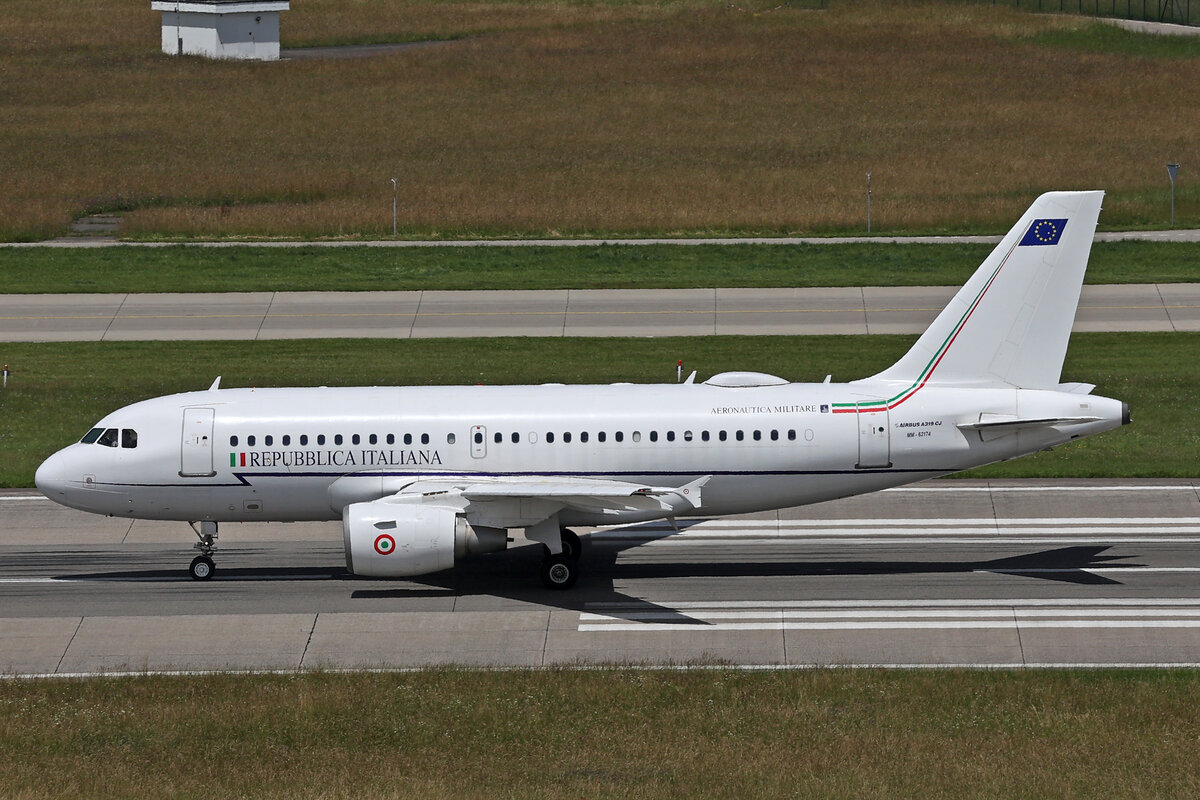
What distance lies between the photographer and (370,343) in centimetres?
5053

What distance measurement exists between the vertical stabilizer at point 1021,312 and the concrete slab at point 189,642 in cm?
1285

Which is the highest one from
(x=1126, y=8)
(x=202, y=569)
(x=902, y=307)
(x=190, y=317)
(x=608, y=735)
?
(x=1126, y=8)

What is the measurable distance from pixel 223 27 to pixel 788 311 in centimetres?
7420

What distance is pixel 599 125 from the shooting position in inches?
3654

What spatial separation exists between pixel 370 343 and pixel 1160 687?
1210 inches

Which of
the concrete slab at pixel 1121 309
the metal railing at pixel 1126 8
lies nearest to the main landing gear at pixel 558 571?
the concrete slab at pixel 1121 309

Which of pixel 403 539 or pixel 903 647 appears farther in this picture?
A: pixel 403 539

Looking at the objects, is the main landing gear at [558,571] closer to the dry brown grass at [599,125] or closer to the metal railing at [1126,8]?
the dry brown grass at [599,125]

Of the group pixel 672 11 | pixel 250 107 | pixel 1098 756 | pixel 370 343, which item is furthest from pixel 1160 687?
pixel 672 11

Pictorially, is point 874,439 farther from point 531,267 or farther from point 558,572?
point 531,267

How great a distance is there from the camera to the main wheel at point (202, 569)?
32.2 metres

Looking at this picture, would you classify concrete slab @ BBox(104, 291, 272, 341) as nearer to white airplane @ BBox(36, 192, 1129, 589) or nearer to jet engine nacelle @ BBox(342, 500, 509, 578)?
white airplane @ BBox(36, 192, 1129, 589)

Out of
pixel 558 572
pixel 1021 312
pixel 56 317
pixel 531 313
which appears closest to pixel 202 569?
pixel 558 572

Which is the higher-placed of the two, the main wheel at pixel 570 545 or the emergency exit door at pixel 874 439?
the emergency exit door at pixel 874 439
